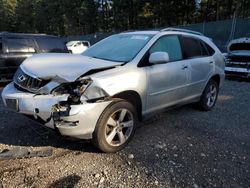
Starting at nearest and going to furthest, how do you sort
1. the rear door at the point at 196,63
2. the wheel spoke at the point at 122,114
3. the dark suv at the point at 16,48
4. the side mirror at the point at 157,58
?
the wheel spoke at the point at 122,114, the side mirror at the point at 157,58, the rear door at the point at 196,63, the dark suv at the point at 16,48

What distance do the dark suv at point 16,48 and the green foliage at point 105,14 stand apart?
22.8 meters

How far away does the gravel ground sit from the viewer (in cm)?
325

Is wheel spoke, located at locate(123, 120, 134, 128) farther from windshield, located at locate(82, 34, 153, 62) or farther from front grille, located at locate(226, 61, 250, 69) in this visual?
front grille, located at locate(226, 61, 250, 69)

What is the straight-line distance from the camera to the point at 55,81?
352 cm

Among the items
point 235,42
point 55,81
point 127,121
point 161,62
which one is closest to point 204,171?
point 127,121

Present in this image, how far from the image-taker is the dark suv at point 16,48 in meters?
8.52

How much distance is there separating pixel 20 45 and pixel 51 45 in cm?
112

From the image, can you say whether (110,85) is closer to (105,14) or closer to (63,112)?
(63,112)

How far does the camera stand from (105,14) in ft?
150

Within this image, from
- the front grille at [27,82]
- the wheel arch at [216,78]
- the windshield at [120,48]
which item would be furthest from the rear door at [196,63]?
the front grille at [27,82]

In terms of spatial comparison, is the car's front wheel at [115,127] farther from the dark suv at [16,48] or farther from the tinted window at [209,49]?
the dark suv at [16,48]

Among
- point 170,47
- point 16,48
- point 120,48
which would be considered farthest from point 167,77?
point 16,48

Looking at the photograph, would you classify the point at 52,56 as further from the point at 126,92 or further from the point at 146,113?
the point at 146,113

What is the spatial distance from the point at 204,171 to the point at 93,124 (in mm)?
1491
